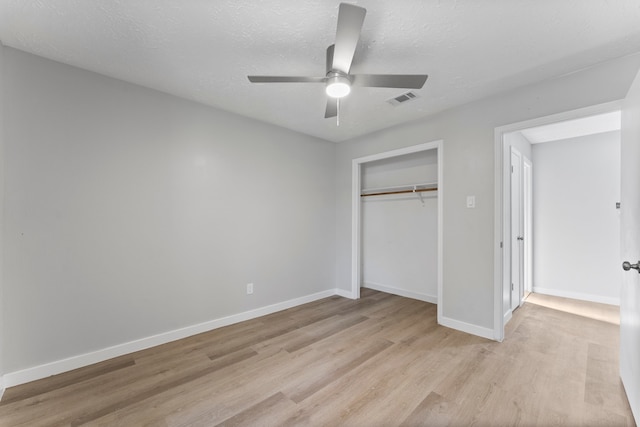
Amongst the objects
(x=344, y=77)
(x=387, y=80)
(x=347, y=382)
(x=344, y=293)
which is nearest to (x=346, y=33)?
(x=344, y=77)

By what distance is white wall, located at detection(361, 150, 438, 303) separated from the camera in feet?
13.0

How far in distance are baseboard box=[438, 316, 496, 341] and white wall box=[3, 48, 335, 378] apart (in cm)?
196

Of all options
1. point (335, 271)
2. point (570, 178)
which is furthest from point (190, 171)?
point (570, 178)

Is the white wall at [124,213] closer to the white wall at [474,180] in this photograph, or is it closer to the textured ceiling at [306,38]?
the textured ceiling at [306,38]

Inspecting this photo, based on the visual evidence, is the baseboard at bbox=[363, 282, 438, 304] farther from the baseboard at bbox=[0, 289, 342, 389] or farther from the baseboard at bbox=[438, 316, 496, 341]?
the baseboard at bbox=[0, 289, 342, 389]

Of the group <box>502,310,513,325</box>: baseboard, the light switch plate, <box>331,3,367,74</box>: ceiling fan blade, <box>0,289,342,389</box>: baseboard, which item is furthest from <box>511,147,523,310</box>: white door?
<box>0,289,342,389</box>: baseboard

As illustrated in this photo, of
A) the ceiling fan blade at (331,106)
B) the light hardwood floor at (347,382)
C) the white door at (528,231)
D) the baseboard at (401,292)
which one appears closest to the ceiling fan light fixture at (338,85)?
the ceiling fan blade at (331,106)

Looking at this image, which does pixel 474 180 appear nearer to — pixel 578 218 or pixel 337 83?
pixel 337 83

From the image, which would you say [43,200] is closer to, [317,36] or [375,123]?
[317,36]

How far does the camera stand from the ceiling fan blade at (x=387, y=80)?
1.79 m

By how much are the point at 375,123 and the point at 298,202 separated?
1.47m

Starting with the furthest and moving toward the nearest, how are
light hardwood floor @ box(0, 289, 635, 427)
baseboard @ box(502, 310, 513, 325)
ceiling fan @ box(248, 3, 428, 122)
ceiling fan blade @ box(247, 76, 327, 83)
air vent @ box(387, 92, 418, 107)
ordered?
baseboard @ box(502, 310, 513, 325) < air vent @ box(387, 92, 418, 107) < ceiling fan blade @ box(247, 76, 327, 83) < light hardwood floor @ box(0, 289, 635, 427) < ceiling fan @ box(248, 3, 428, 122)

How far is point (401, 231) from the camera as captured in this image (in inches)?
169

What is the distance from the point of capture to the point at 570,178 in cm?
402
